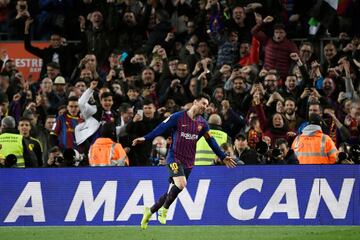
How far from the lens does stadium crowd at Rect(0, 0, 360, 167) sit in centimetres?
2131

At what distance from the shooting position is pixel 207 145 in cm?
2114

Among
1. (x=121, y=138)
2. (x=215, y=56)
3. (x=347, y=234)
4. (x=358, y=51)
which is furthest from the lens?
(x=215, y=56)

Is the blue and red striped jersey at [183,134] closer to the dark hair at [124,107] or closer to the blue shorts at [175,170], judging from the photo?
the blue shorts at [175,170]

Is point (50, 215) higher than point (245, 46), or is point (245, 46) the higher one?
point (245, 46)

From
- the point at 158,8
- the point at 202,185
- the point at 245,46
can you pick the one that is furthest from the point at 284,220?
the point at 158,8

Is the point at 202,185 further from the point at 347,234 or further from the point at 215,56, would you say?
the point at 215,56

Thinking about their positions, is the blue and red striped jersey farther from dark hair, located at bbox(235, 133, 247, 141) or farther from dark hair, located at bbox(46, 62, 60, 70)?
dark hair, located at bbox(46, 62, 60, 70)

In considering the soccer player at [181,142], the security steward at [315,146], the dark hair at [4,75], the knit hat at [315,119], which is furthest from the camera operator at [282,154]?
the dark hair at [4,75]

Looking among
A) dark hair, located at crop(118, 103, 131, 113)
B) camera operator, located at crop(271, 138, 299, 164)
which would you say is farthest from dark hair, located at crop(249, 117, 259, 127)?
dark hair, located at crop(118, 103, 131, 113)

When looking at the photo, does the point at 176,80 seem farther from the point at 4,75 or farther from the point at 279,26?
the point at 4,75

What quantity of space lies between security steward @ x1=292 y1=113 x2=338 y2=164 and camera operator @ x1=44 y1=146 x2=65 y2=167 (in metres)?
4.23

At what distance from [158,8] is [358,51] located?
16.6 feet

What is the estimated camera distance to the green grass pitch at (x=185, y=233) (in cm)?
1786

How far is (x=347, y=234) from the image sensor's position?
17.9 metres
